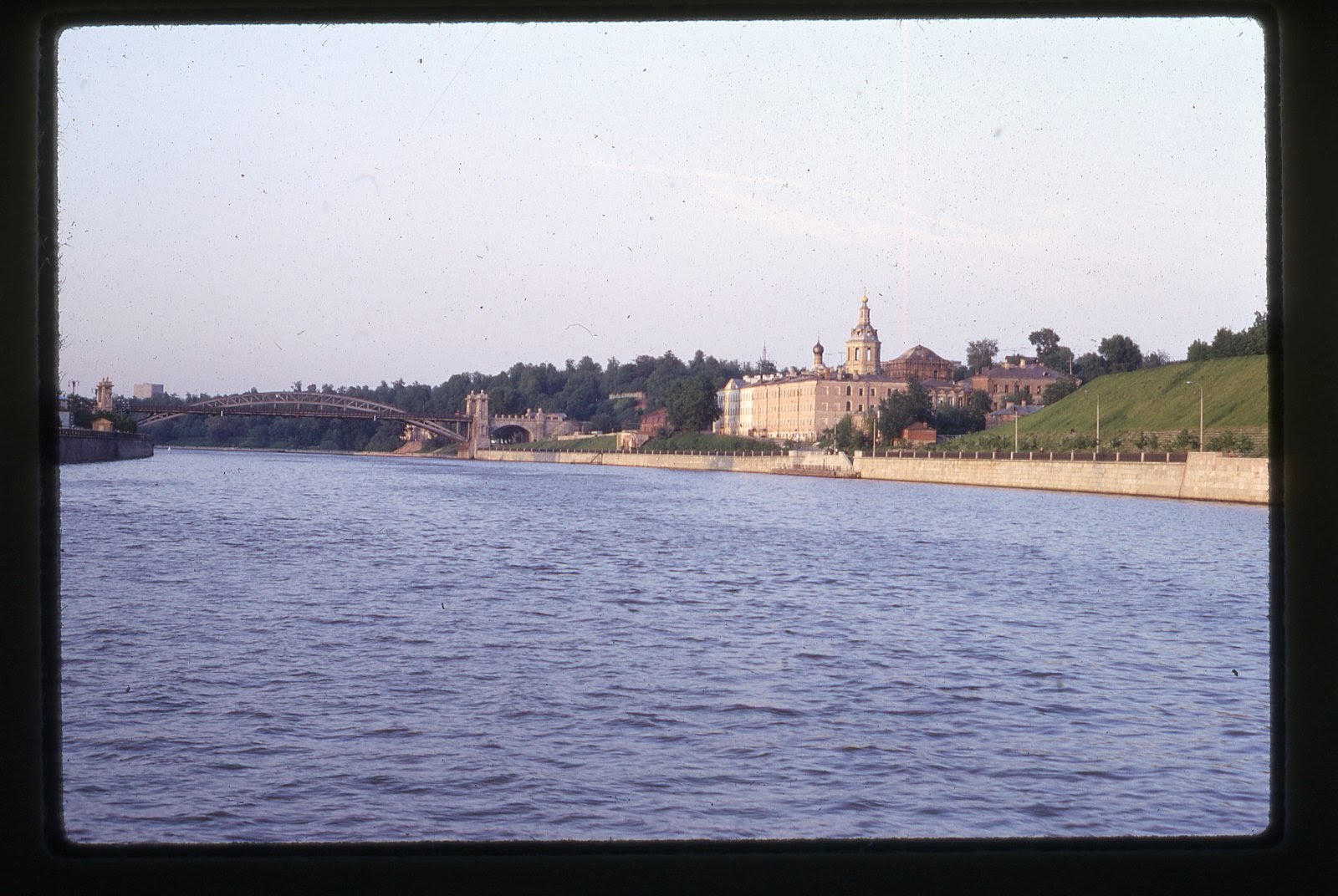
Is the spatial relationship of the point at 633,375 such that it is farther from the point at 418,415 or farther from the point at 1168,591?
the point at 1168,591

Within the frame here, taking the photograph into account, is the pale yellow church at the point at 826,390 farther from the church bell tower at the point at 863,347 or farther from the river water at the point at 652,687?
the river water at the point at 652,687

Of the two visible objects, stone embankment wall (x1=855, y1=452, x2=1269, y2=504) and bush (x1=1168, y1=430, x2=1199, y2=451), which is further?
bush (x1=1168, y1=430, x2=1199, y2=451)

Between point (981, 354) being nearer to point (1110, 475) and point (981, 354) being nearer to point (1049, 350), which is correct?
point (1049, 350)

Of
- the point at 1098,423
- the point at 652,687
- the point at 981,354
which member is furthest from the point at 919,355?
the point at 652,687

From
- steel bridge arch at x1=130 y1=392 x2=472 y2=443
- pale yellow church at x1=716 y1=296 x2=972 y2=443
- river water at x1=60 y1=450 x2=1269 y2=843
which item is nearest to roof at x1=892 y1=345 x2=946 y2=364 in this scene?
pale yellow church at x1=716 y1=296 x2=972 y2=443

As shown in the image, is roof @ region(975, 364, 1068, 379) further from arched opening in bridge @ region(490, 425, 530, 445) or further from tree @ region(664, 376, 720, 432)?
arched opening in bridge @ region(490, 425, 530, 445)

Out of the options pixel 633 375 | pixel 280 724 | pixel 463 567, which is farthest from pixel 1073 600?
pixel 633 375
